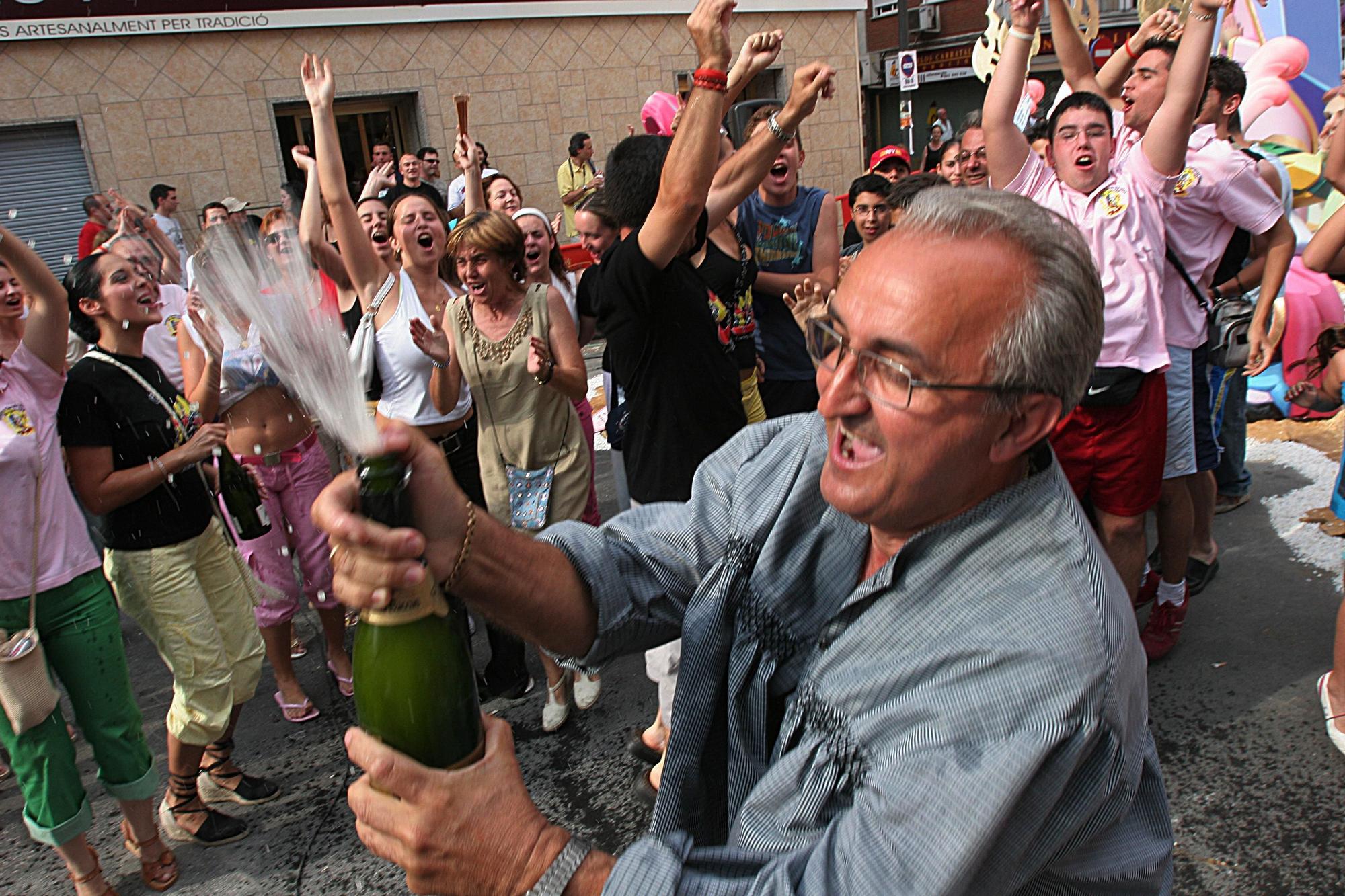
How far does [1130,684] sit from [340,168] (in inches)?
123

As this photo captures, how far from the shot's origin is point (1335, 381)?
3346 millimetres

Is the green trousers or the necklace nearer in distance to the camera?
the green trousers

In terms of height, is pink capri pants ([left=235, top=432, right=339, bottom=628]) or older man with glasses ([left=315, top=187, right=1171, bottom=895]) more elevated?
older man with glasses ([left=315, top=187, right=1171, bottom=895])

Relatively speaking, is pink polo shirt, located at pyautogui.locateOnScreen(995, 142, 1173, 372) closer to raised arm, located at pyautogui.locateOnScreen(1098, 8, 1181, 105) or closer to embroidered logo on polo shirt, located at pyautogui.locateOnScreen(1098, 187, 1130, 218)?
embroidered logo on polo shirt, located at pyautogui.locateOnScreen(1098, 187, 1130, 218)

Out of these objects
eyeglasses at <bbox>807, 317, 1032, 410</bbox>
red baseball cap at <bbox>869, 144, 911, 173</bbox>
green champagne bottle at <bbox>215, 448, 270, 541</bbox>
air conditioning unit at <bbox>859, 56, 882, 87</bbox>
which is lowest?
green champagne bottle at <bbox>215, 448, 270, 541</bbox>

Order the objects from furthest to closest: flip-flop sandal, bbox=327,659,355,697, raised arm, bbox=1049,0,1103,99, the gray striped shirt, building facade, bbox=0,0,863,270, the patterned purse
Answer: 1. building facade, bbox=0,0,863,270
2. raised arm, bbox=1049,0,1103,99
3. flip-flop sandal, bbox=327,659,355,697
4. the patterned purse
5. the gray striped shirt

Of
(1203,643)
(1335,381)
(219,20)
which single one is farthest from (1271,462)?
(219,20)

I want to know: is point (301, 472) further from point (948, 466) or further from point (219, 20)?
point (219, 20)

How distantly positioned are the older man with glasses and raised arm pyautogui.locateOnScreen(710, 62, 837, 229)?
6.06 feet

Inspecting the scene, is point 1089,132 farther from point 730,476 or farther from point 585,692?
point 585,692

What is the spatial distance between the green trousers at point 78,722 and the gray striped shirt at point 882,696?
221cm

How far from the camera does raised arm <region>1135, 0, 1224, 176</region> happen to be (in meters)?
3.25

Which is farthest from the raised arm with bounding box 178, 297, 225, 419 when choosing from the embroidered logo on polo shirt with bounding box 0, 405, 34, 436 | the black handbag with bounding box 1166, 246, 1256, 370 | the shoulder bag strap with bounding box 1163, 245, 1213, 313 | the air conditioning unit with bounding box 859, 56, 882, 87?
the air conditioning unit with bounding box 859, 56, 882, 87

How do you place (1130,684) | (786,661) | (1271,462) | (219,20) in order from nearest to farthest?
(1130,684) < (786,661) < (1271,462) < (219,20)
